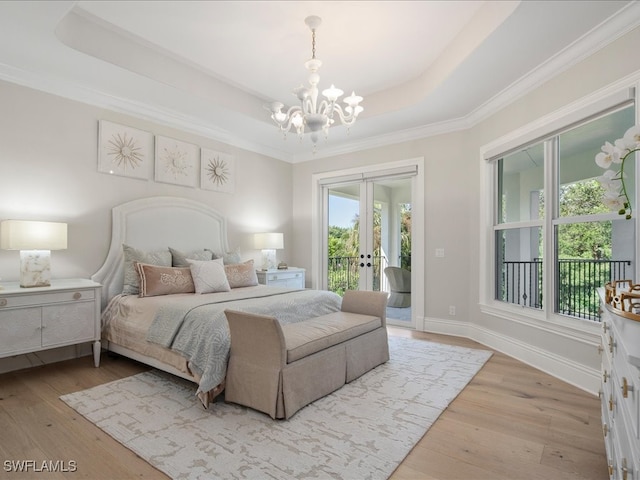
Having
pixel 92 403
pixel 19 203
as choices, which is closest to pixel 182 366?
pixel 92 403

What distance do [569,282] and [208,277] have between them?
3.31 m

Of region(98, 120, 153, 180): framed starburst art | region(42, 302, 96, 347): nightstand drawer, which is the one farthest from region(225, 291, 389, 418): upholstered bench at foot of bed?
region(98, 120, 153, 180): framed starburst art

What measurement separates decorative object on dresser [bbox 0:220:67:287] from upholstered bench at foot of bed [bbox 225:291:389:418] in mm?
1816

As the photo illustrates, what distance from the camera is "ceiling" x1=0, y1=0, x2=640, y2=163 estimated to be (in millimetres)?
2588

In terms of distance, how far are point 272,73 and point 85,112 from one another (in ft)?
6.32

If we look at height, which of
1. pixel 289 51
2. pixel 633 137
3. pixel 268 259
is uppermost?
pixel 289 51

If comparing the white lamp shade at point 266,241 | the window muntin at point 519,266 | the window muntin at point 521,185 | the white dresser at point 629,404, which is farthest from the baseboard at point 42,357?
the window muntin at point 521,185

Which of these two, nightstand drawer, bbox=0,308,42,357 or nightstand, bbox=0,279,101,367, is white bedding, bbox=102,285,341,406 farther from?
nightstand drawer, bbox=0,308,42,357

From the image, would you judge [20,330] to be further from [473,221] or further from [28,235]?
[473,221]

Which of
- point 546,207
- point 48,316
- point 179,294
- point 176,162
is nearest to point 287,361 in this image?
point 179,294

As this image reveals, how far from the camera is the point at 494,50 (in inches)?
112

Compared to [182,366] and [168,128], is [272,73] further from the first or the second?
[182,366]

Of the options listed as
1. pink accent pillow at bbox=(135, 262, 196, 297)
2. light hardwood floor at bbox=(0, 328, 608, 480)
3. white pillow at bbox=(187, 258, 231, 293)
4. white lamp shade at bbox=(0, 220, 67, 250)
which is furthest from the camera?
white pillow at bbox=(187, 258, 231, 293)

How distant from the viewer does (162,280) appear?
Result: 341 cm
